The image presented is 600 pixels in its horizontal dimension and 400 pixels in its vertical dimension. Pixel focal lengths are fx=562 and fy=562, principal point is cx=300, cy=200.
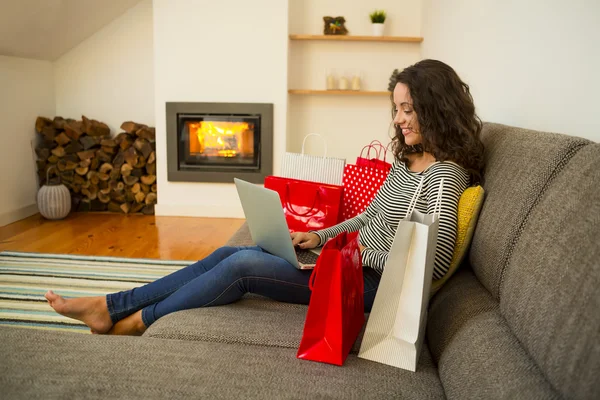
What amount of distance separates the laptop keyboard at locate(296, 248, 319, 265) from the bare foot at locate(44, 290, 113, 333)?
2.09ft

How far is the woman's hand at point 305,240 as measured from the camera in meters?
1.95

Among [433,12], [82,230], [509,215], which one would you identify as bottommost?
[82,230]

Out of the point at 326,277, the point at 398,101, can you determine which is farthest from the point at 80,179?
the point at 326,277

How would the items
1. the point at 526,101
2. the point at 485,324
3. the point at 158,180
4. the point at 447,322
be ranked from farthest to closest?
the point at 158,180 → the point at 526,101 → the point at 447,322 → the point at 485,324

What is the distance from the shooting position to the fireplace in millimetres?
4320

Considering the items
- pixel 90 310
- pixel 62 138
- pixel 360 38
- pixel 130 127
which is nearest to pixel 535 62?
pixel 90 310

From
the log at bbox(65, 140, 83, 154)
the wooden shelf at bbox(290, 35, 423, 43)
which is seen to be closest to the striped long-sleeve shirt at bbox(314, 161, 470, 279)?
the wooden shelf at bbox(290, 35, 423, 43)

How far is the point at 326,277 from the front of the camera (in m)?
1.34

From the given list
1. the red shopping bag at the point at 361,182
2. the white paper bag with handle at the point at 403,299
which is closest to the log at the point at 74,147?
the red shopping bag at the point at 361,182

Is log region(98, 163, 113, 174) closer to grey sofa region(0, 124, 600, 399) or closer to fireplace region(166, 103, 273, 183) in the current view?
fireplace region(166, 103, 273, 183)

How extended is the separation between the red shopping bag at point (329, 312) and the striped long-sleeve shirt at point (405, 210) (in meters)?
0.29

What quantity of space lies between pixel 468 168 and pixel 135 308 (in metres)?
1.11

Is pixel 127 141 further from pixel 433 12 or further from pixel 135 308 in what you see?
pixel 135 308

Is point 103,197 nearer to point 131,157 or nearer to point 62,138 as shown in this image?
point 131,157
